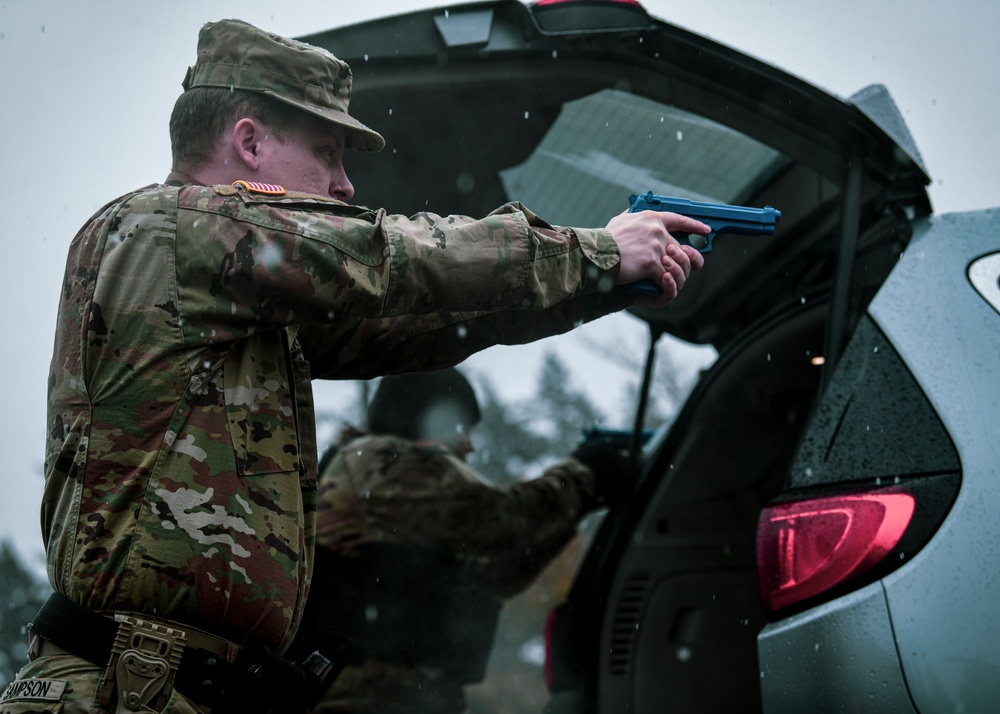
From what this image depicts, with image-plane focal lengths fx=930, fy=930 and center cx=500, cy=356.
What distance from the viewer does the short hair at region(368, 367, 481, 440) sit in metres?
3.11

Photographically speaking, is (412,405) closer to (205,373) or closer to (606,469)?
(606,469)

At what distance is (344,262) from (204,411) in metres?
0.29

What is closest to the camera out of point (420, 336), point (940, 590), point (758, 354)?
point (940, 590)

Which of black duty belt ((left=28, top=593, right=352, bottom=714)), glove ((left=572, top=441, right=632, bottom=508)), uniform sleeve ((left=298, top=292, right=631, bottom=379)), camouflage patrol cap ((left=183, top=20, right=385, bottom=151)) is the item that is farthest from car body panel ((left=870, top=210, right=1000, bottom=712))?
glove ((left=572, top=441, right=632, bottom=508))

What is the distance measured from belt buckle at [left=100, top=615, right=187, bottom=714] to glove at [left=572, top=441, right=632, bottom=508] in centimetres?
216

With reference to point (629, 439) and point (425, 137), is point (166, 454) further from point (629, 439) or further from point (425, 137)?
point (629, 439)

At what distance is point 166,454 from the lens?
1287 mm

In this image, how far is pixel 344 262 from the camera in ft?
4.34

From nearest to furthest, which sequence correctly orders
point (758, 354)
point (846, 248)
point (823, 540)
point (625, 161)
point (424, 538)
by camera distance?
point (823, 540) → point (846, 248) → point (625, 161) → point (758, 354) → point (424, 538)

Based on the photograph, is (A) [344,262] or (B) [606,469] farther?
(B) [606,469]

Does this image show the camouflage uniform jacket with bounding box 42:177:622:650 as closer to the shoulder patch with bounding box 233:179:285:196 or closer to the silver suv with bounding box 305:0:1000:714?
the shoulder patch with bounding box 233:179:285:196

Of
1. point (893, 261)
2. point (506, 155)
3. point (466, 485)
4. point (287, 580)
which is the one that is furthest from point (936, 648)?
point (466, 485)

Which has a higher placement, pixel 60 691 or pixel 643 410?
pixel 643 410

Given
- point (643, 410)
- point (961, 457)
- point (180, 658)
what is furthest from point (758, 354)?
point (180, 658)
